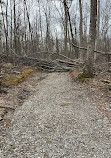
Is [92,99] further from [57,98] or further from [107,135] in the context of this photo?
[107,135]

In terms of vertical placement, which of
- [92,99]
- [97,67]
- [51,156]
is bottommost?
[51,156]

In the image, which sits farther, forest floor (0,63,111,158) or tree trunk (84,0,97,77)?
tree trunk (84,0,97,77)

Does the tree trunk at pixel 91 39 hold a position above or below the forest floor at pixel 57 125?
above

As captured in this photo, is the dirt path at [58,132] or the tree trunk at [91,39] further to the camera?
the tree trunk at [91,39]

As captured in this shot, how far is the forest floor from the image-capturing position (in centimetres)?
292

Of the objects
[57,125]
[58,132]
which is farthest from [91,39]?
[58,132]

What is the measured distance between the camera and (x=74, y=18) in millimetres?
25609

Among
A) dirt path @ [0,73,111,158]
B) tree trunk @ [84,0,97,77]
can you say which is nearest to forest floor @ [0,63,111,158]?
dirt path @ [0,73,111,158]

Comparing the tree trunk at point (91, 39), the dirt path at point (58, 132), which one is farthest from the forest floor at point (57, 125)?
the tree trunk at point (91, 39)

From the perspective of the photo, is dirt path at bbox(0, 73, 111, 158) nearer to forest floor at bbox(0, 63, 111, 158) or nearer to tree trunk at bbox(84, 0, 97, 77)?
forest floor at bbox(0, 63, 111, 158)

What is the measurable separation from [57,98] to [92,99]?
5.19 feet

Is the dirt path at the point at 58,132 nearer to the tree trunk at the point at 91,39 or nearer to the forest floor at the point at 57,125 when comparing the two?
the forest floor at the point at 57,125

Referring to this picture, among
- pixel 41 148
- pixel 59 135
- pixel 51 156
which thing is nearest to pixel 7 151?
pixel 41 148

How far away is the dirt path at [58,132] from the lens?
2869 millimetres
